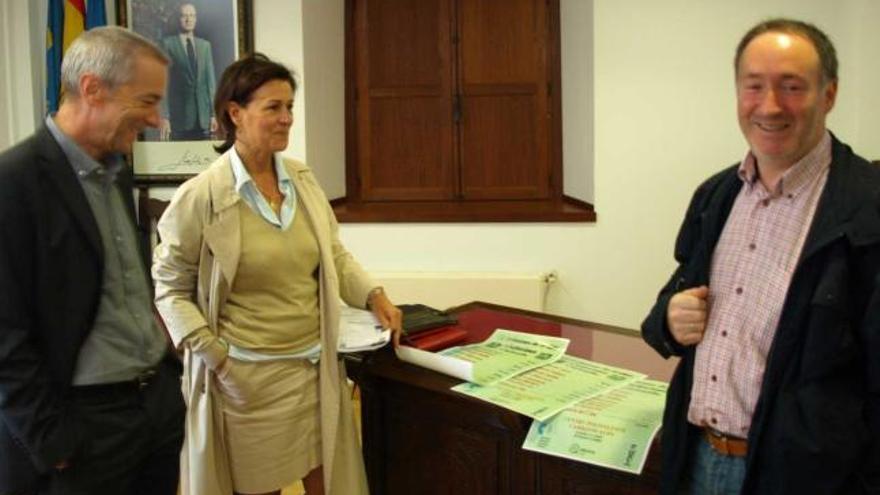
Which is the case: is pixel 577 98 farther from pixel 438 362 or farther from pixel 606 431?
pixel 606 431

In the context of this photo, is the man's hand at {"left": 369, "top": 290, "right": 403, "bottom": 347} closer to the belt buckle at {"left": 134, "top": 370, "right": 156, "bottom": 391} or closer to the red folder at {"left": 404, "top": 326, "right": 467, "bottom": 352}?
the red folder at {"left": 404, "top": 326, "right": 467, "bottom": 352}

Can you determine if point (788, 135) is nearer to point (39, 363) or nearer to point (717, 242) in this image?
point (717, 242)

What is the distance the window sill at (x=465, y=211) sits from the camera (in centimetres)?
362

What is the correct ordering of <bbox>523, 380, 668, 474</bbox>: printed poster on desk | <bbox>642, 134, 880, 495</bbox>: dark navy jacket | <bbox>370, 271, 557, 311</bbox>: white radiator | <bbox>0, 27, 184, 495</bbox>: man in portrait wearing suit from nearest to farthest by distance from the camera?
1. <bbox>642, 134, 880, 495</bbox>: dark navy jacket
2. <bbox>0, 27, 184, 495</bbox>: man in portrait wearing suit
3. <bbox>523, 380, 668, 474</bbox>: printed poster on desk
4. <bbox>370, 271, 557, 311</bbox>: white radiator

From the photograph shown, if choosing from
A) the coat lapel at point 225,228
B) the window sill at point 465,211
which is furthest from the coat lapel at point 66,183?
the window sill at point 465,211

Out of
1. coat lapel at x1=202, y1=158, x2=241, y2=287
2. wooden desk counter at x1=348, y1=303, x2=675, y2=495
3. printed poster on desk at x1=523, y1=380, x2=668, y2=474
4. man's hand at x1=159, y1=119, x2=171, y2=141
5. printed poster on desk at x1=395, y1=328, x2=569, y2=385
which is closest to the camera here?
printed poster on desk at x1=523, y1=380, x2=668, y2=474

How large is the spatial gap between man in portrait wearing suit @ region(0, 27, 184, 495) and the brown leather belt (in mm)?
1017

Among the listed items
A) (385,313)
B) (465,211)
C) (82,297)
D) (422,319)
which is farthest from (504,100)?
(82,297)

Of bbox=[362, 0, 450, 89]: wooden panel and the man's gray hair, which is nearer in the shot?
the man's gray hair

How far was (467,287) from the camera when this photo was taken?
11.8 feet

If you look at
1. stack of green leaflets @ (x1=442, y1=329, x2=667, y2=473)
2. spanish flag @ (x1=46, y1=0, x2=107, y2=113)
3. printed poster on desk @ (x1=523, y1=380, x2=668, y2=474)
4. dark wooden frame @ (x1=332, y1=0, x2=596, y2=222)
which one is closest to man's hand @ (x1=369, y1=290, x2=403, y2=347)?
stack of green leaflets @ (x1=442, y1=329, x2=667, y2=473)

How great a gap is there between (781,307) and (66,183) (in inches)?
46.1

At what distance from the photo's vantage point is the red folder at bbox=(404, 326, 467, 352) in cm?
198

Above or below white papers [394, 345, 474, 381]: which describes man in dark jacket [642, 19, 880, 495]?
above
